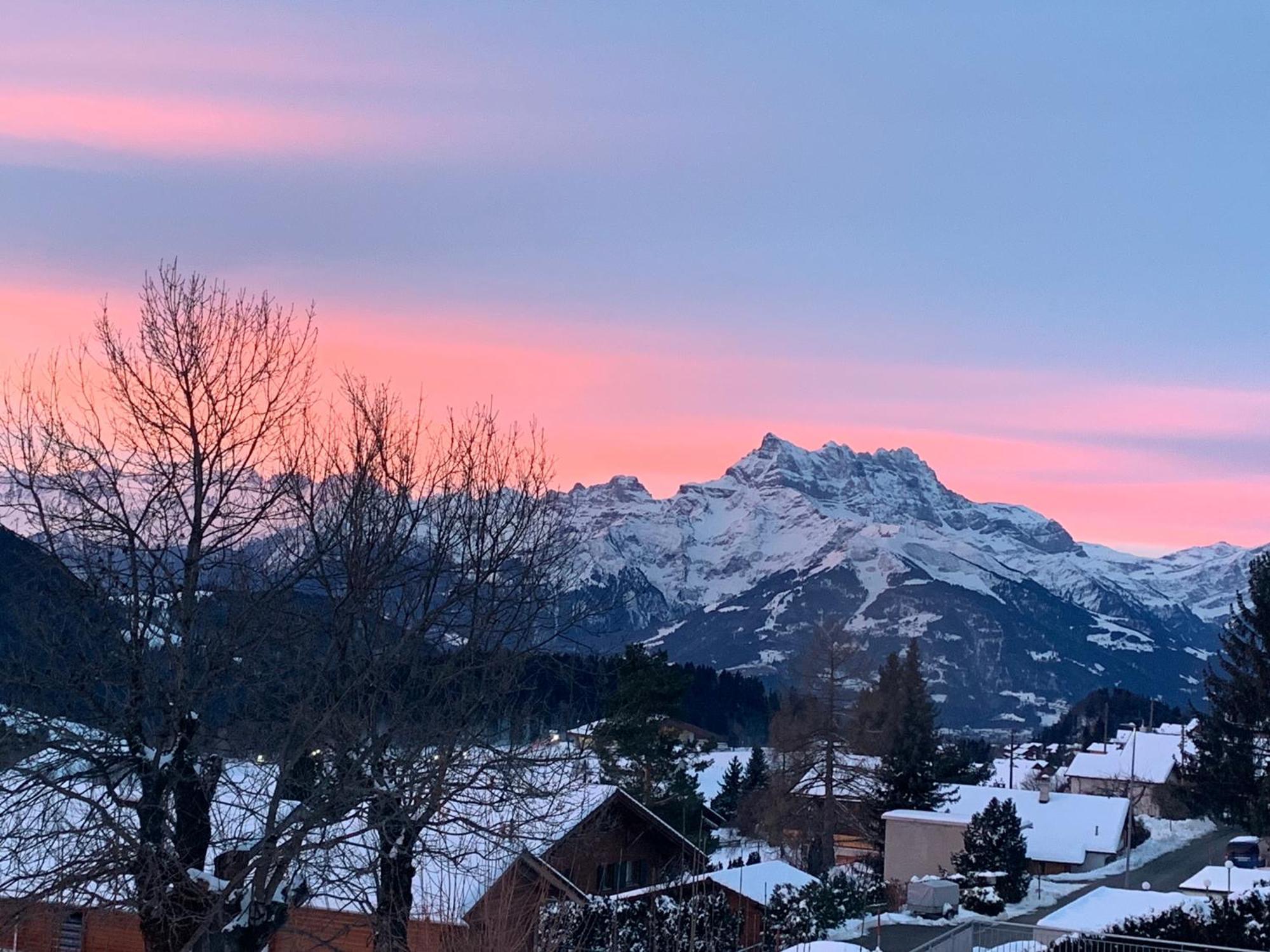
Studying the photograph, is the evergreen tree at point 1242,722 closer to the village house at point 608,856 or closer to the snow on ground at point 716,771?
the village house at point 608,856

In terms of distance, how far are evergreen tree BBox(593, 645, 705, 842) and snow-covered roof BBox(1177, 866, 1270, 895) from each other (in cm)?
1337

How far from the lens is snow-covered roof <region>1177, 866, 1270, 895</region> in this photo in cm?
3250

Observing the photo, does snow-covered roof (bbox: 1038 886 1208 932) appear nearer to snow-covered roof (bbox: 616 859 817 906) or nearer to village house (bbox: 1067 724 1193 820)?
snow-covered roof (bbox: 616 859 817 906)

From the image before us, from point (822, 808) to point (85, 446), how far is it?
3978 centimetres

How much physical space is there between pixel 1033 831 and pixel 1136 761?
33030 millimetres

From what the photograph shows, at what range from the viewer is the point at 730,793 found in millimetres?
66375

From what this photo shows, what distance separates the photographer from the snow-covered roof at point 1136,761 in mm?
77688

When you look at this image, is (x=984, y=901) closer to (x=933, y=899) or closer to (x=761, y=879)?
(x=933, y=899)

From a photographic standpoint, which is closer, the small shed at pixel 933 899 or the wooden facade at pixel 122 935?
the wooden facade at pixel 122 935

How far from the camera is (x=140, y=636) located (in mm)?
13383

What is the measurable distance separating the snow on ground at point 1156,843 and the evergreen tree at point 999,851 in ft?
17.4

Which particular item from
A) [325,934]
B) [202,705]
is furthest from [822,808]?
[202,705]

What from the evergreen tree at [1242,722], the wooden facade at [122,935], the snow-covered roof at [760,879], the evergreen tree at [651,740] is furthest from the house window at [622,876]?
the evergreen tree at [1242,722]

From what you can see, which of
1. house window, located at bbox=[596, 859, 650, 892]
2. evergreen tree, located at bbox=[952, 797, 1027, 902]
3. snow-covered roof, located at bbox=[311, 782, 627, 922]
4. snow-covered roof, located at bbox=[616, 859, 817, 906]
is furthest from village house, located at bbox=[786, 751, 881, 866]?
snow-covered roof, located at bbox=[311, 782, 627, 922]
